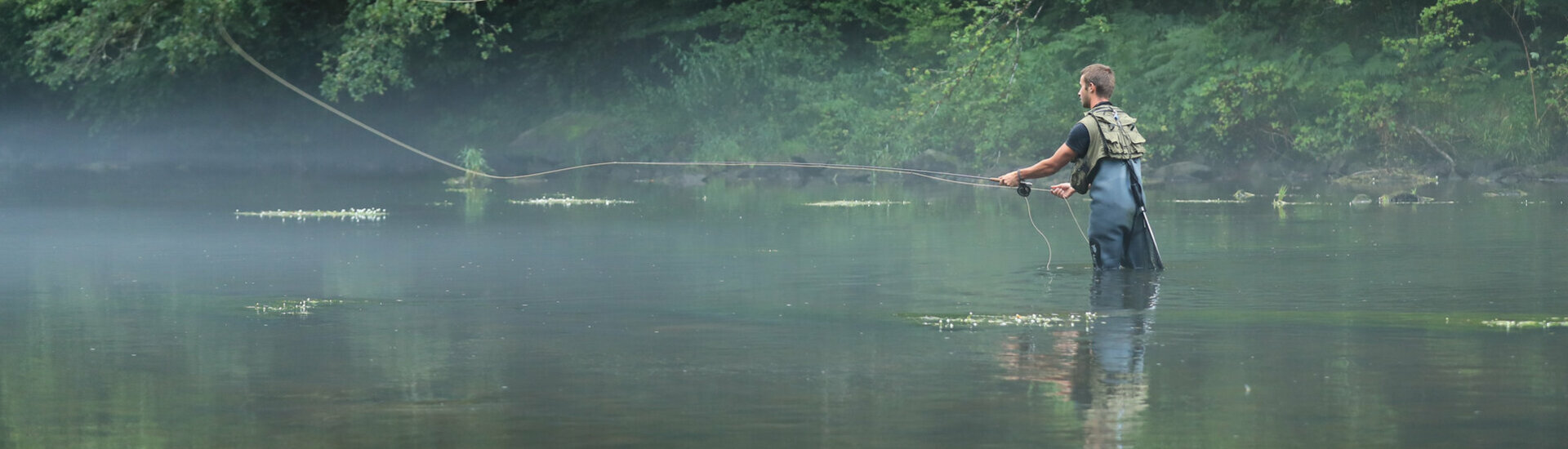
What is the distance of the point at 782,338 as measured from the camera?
30.7ft

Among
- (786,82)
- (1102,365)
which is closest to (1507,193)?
(786,82)

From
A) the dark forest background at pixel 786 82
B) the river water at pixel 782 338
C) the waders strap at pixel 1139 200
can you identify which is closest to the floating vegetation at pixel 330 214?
the river water at pixel 782 338

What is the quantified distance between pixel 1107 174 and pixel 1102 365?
4.59 m

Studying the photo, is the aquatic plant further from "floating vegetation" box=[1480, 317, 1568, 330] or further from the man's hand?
"floating vegetation" box=[1480, 317, 1568, 330]

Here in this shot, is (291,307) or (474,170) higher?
(474,170)

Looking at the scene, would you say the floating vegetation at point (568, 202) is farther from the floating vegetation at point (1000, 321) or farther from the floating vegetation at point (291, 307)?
the floating vegetation at point (1000, 321)

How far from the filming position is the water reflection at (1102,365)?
6801 millimetres

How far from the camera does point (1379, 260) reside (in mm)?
13758

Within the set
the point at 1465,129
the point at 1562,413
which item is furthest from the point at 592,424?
the point at 1465,129

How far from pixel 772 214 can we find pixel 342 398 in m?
13.8

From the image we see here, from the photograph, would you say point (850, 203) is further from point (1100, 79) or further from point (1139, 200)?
point (1139, 200)

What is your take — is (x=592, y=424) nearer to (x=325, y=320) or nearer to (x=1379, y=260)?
(x=325, y=320)

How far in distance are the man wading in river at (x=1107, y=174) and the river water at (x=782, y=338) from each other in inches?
13.3

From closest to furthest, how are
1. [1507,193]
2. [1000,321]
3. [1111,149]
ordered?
1. [1000,321]
2. [1111,149]
3. [1507,193]
